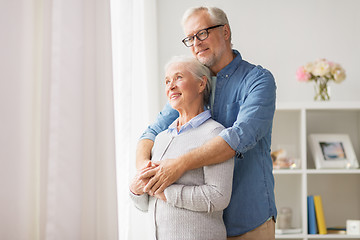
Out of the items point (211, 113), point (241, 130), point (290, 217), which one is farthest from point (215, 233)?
point (290, 217)

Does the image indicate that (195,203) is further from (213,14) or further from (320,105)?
(320,105)

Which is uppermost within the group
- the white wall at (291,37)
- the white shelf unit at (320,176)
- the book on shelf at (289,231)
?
the white wall at (291,37)

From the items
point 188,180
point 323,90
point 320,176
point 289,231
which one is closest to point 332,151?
point 320,176

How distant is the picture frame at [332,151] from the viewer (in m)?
3.26

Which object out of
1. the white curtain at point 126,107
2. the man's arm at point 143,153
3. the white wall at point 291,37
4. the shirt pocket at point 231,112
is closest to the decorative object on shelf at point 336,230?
the white wall at point 291,37

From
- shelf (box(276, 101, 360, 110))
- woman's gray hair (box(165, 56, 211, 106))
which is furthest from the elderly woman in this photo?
shelf (box(276, 101, 360, 110))

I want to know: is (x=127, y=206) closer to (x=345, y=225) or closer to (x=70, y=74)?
(x=70, y=74)

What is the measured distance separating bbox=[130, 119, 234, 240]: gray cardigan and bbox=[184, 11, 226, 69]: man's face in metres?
0.36

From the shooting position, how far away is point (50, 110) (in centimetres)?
118

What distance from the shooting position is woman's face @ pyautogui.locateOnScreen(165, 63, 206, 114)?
1620 mm

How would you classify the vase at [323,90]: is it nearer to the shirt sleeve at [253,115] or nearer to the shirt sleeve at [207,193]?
the shirt sleeve at [253,115]

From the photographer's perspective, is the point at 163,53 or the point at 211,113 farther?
the point at 163,53

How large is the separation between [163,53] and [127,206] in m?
1.79

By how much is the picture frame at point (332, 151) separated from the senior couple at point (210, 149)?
1.75 m
